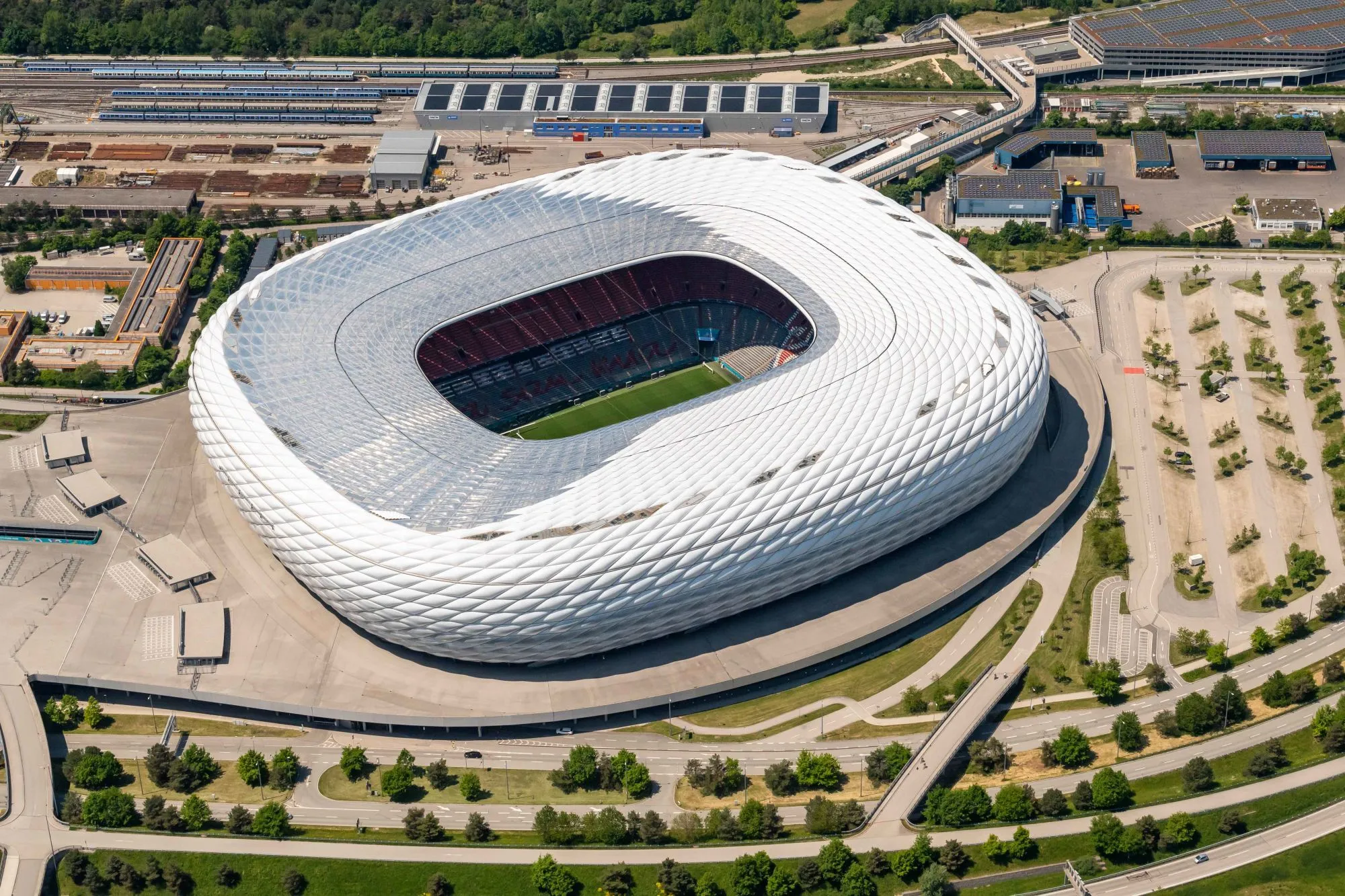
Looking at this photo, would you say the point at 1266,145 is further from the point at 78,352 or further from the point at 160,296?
the point at 78,352

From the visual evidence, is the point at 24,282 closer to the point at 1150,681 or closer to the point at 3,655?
the point at 3,655

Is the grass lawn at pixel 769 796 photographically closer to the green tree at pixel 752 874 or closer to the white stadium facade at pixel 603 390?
the green tree at pixel 752 874

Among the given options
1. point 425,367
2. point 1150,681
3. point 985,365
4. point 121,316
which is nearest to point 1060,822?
point 1150,681

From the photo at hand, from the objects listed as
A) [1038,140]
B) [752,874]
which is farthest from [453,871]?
[1038,140]

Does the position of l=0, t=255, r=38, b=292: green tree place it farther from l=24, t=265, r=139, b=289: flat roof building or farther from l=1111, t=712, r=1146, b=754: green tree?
l=1111, t=712, r=1146, b=754: green tree

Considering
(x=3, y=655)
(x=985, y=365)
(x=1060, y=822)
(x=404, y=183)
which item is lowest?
(x=1060, y=822)

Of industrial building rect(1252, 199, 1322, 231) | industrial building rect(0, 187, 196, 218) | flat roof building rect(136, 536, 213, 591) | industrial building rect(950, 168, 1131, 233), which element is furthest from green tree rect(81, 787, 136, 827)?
industrial building rect(1252, 199, 1322, 231)

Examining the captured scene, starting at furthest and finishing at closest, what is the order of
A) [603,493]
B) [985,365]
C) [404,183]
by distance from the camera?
[404,183] → [985,365] → [603,493]
